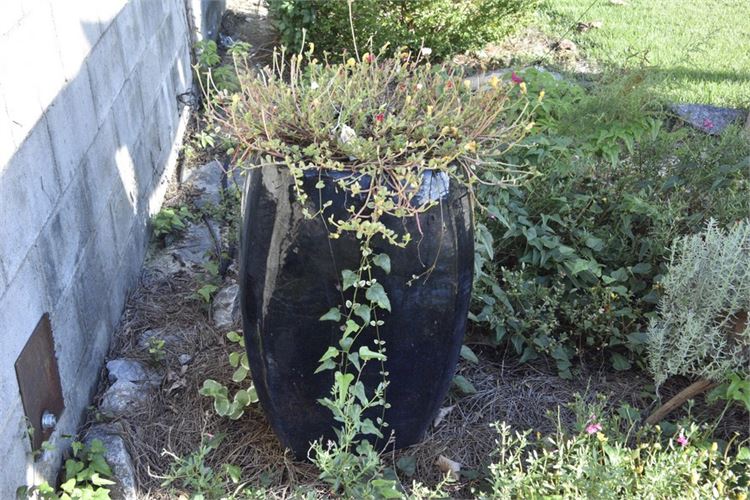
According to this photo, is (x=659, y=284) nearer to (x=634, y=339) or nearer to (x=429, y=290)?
(x=634, y=339)

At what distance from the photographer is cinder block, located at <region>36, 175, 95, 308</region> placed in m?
2.50

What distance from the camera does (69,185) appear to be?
2727mm

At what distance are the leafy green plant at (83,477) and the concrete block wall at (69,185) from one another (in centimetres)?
5

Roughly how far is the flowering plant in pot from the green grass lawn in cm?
404

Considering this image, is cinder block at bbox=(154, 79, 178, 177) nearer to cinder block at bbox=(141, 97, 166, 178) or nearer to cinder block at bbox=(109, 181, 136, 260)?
cinder block at bbox=(141, 97, 166, 178)

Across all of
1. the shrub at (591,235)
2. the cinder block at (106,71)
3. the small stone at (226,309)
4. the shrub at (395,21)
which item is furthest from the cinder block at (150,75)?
the shrub at (395,21)

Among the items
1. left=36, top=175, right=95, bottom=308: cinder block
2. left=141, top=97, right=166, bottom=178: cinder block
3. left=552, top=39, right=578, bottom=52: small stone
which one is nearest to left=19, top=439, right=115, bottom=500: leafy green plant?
left=36, top=175, right=95, bottom=308: cinder block

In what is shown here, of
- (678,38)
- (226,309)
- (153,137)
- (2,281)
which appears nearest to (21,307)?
(2,281)

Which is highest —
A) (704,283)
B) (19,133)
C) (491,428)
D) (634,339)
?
(19,133)

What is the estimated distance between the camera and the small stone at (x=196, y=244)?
3920 mm

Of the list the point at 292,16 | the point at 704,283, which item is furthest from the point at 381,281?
the point at 292,16

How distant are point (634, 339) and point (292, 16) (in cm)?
428

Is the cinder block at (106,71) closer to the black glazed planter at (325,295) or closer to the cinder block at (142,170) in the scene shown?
the cinder block at (142,170)

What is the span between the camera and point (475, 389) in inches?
123
